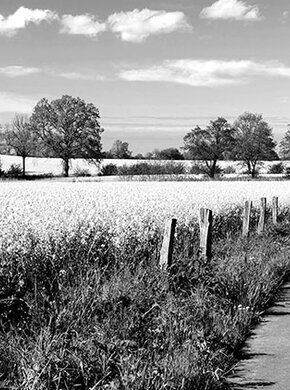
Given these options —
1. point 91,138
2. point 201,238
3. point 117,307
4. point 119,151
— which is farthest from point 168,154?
point 117,307

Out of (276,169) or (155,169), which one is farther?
Answer: (276,169)

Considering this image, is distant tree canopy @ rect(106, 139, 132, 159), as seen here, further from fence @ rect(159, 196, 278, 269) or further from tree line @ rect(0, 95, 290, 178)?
fence @ rect(159, 196, 278, 269)

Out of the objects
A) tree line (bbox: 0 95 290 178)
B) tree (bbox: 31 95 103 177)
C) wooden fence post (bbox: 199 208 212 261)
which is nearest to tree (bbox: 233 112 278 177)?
tree line (bbox: 0 95 290 178)

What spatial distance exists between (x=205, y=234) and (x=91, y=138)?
7584 cm

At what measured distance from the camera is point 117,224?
1181 cm

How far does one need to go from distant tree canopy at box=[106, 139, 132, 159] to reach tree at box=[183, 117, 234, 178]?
3602cm

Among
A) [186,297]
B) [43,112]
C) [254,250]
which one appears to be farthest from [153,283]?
[43,112]

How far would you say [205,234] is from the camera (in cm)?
1154

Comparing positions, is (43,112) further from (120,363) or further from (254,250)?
(120,363)

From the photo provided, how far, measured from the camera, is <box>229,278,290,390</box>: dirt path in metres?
6.09

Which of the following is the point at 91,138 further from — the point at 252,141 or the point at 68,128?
the point at 252,141

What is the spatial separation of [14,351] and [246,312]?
3.52 m

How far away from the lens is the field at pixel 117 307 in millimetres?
5648

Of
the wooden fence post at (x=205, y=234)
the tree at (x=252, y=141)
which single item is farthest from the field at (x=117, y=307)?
the tree at (x=252, y=141)
